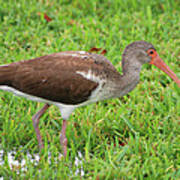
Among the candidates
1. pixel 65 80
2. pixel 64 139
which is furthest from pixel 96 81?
pixel 64 139

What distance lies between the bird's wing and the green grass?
22.8 inches

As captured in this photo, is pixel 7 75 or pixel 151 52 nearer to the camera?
pixel 7 75

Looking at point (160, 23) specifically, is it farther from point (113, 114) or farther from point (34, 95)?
point (34, 95)

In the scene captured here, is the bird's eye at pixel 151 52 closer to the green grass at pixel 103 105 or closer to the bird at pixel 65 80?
the bird at pixel 65 80

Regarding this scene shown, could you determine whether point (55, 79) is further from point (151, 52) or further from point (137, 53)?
point (151, 52)

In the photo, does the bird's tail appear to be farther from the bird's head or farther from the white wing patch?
the bird's head

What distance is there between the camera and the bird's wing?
4121 mm

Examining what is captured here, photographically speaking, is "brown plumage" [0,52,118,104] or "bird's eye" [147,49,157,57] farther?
"bird's eye" [147,49,157,57]

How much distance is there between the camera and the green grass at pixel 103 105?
164 inches

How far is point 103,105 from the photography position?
17.3ft

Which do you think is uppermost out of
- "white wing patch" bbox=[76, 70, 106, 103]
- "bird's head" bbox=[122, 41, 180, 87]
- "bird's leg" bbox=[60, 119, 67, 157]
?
"bird's head" bbox=[122, 41, 180, 87]

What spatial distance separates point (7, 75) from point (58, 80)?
541mm

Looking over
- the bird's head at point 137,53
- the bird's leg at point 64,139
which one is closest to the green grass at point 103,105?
the bird's leg at point 64,139

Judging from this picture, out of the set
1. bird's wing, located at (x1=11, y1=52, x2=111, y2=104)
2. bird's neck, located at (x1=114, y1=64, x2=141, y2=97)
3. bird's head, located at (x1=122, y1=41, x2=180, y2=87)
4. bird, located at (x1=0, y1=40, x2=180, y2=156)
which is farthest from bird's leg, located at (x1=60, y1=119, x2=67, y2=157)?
bird's head, located at (x1=122, y1=41, x2=180, y2=87)
